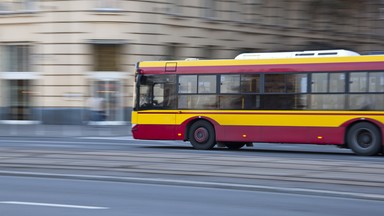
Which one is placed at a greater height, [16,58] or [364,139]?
[16,58]

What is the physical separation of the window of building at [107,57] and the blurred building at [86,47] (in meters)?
0.04

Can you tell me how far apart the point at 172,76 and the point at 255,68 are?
2395 millimetres

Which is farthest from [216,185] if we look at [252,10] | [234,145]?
[252,10]

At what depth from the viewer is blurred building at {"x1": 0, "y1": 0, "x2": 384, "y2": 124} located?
105 feet

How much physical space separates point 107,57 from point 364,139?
1754 cm

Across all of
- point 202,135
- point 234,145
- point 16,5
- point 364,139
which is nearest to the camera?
point 364,139

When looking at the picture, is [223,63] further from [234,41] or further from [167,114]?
[234,41]

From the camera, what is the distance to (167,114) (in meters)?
19.5

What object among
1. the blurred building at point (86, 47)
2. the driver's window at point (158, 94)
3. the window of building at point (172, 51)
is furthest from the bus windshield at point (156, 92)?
the window of building at point (172, 51)

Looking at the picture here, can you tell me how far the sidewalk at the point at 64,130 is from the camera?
28922mm

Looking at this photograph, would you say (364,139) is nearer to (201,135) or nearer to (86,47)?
(201,135)

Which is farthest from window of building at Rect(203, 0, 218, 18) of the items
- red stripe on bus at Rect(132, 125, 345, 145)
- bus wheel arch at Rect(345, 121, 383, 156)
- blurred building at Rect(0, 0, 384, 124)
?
bus wheel arch at Rect(345, 121, 383, 156)

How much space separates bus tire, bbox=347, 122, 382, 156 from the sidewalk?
43.5 feet

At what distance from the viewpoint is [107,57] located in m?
32.7
